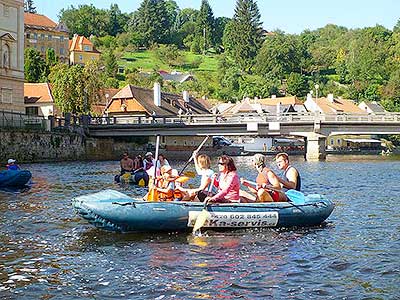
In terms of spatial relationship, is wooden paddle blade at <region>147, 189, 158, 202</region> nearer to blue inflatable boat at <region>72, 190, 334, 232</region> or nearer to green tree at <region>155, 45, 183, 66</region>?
blue inflatable boat at <region>72, 190, 334, 232</region>

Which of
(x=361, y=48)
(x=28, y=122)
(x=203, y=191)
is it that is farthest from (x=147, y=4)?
(x=203, y=191)

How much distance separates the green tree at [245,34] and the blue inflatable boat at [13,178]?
140 m

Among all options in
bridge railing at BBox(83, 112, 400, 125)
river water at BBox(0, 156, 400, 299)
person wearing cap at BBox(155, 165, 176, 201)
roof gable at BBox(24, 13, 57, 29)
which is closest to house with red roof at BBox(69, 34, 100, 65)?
roof gable at BBox(24, 13, 57, 29)

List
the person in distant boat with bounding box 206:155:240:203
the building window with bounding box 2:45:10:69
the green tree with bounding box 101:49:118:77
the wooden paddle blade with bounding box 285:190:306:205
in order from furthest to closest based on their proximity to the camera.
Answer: the green tree with bounding box 101:49:118:77 → the building window with bounding box 2:45:10:69 → the wooden paddle blade with bounding box 285:190:306:205 → the person in distant boat with bounding box 206:155:240:203

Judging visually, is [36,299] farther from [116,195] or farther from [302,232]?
[302,232]

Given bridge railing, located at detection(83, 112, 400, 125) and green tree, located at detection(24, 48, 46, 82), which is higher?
green tree, located at detection(24, 48, 46, 82)

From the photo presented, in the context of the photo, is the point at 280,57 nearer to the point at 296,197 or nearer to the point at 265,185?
the point at 296,197

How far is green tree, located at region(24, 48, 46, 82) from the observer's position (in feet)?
352

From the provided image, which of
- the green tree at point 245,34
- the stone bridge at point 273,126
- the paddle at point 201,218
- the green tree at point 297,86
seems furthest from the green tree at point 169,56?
the paddle at point 201,218

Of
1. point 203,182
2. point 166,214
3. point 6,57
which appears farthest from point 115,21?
point 166,214

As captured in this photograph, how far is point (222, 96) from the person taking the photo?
142875 mm

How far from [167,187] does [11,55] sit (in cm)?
4230

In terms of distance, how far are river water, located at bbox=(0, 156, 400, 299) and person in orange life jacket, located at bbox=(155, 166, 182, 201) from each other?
1243 millimetres

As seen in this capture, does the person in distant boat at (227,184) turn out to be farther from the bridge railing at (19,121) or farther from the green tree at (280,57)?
the green tree at (280,57)
